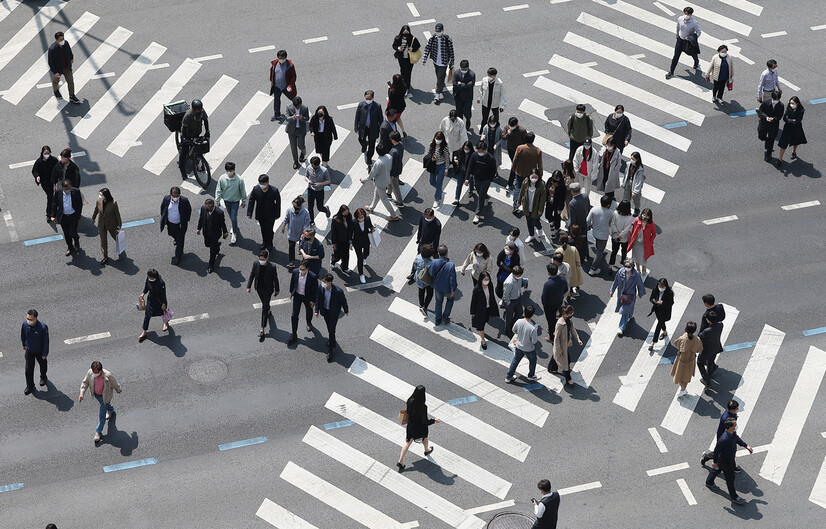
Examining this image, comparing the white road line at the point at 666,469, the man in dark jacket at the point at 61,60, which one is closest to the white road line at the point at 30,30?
the man in dark jacket at the point at 61,60

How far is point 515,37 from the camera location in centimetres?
3325

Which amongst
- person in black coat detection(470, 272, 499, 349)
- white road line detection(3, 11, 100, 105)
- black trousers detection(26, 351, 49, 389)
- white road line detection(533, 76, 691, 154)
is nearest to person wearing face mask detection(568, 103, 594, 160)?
white road line detection(533, 76, 691, 154)

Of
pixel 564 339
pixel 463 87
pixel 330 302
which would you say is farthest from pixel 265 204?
pixel 564 339

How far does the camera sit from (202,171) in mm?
28188

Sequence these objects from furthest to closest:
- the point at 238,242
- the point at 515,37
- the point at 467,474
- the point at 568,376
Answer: the point at 515,37
the point at 238,242
the point at 568,376
the point at 467,474

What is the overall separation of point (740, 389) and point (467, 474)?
5.74 meters

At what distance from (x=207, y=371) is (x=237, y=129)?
8557 millimetres

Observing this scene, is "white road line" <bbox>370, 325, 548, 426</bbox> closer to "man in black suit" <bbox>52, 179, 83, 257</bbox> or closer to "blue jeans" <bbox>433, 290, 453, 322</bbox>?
"blue jeans" <bbox>433, 290, 453, 322</bbox>

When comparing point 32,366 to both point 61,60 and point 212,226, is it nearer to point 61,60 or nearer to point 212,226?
point 212,226

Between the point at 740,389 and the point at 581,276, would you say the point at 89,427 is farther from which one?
the point at 740,389

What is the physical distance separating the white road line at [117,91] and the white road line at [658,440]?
51.3 ft

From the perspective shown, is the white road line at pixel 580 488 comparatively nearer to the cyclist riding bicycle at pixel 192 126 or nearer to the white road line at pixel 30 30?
the cyclist riding bicycle at pixel 192 126

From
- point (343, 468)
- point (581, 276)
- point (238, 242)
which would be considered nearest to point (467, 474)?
point (343, 468)

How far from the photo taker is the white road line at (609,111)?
29.9 metres
